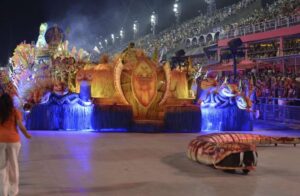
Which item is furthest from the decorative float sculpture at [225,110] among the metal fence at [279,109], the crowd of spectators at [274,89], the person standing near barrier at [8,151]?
the person standing near barrier at [8,151]

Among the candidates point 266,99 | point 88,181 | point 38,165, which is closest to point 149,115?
point 266,99

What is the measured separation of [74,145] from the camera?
458 inches

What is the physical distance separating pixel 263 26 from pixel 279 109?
21725mm

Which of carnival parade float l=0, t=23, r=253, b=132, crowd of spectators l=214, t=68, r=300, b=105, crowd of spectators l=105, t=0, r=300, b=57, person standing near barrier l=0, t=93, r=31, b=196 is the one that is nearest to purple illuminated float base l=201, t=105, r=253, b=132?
carnival parade float l=0, t=23, r=253, b=132

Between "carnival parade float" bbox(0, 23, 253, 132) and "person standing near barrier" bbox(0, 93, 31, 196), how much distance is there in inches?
369

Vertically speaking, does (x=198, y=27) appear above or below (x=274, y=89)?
above

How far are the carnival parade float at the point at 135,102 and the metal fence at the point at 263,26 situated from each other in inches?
755

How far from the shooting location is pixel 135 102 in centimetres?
1591

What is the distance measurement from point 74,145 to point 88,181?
449 cm

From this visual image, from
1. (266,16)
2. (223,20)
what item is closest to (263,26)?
(266,16)

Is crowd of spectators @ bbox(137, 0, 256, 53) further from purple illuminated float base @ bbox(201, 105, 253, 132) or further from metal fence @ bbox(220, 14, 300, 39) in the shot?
purple illuminated float base @ bbox(201, 105, 253, 132)

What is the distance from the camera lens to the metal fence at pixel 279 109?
55.2 ft

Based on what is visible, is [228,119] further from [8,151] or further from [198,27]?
[198,27]

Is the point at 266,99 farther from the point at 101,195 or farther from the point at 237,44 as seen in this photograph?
the point at 101,195
